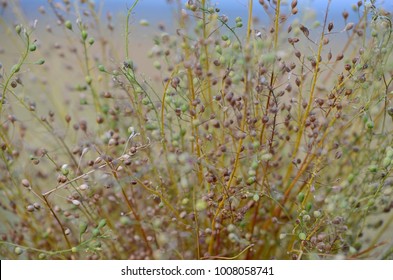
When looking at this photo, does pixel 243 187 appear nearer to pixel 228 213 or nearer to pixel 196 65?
pixel 228 213

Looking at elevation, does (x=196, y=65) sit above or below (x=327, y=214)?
above

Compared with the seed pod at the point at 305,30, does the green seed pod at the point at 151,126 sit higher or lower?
lower

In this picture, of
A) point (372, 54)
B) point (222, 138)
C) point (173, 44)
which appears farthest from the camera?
point (222, 138)

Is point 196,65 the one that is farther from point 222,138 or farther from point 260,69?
point 222,138

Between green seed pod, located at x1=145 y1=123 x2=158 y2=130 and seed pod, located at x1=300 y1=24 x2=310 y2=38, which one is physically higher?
seed pod, located at x1=300 y1=24 x2=310 y2=38

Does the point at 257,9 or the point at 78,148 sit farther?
the point at 257,9

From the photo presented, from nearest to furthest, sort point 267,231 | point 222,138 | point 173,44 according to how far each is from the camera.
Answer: point 173,44, point 222,138, point 267,231

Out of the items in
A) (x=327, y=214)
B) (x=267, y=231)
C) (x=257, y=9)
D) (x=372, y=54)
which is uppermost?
(x=257, y=9)

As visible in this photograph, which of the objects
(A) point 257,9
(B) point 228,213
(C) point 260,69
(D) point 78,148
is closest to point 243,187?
(B) point 228,213

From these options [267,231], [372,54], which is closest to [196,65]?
[372,54]
